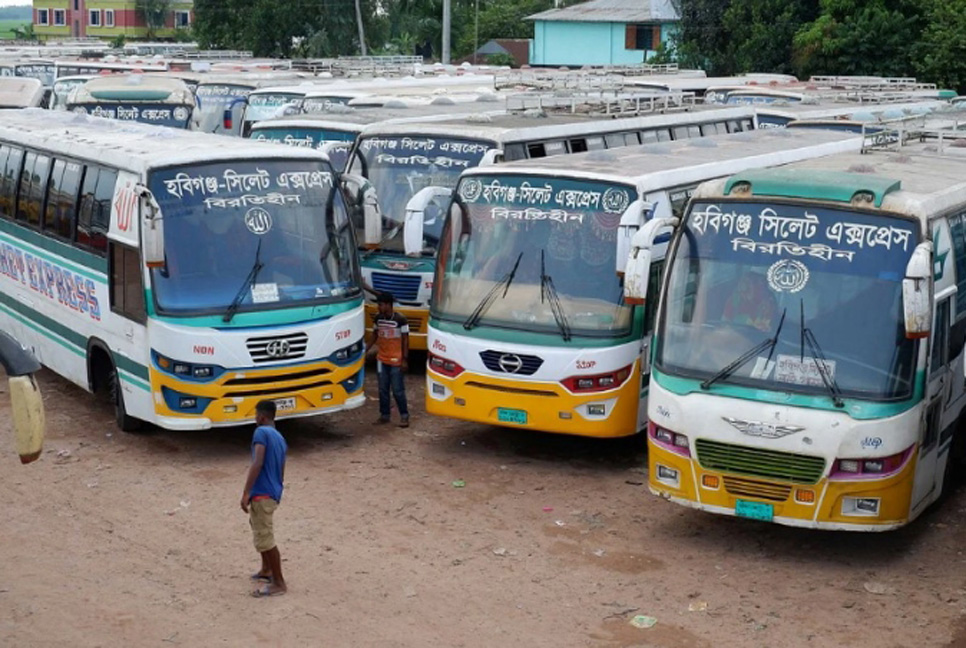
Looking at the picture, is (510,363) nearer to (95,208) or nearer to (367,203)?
(367,203)

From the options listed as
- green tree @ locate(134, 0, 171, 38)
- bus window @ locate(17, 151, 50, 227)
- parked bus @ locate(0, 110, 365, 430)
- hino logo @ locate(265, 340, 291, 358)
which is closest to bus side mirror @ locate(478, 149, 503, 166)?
parked bus @ locate(0, 110, 365, 430)

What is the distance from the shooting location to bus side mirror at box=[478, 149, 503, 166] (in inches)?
605

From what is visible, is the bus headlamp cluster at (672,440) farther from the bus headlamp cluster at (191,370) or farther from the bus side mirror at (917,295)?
the bus headlamp cluster at (191,370)

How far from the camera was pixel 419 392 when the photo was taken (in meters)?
15.7

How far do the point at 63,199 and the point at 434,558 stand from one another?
248 inches

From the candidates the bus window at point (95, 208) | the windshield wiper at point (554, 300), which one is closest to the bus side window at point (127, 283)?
the bus window at point (95, 208)

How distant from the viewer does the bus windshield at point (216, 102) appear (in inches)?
1153

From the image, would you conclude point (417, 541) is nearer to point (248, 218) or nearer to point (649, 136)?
point (248, 218)

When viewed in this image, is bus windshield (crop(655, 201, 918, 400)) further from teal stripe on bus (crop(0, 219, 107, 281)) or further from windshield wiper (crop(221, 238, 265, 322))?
teal stripe on bus (crop(0, 219, 107, 281))

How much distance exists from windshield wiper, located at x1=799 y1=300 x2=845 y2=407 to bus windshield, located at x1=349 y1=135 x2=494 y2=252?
243 inches

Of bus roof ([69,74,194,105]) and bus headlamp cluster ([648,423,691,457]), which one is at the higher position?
A: bus roof ([69,74,194,105])

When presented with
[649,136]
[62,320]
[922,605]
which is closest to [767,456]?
[922,605]

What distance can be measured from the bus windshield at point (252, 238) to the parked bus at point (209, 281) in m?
0.01

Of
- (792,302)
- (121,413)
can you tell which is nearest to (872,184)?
(792,302)
